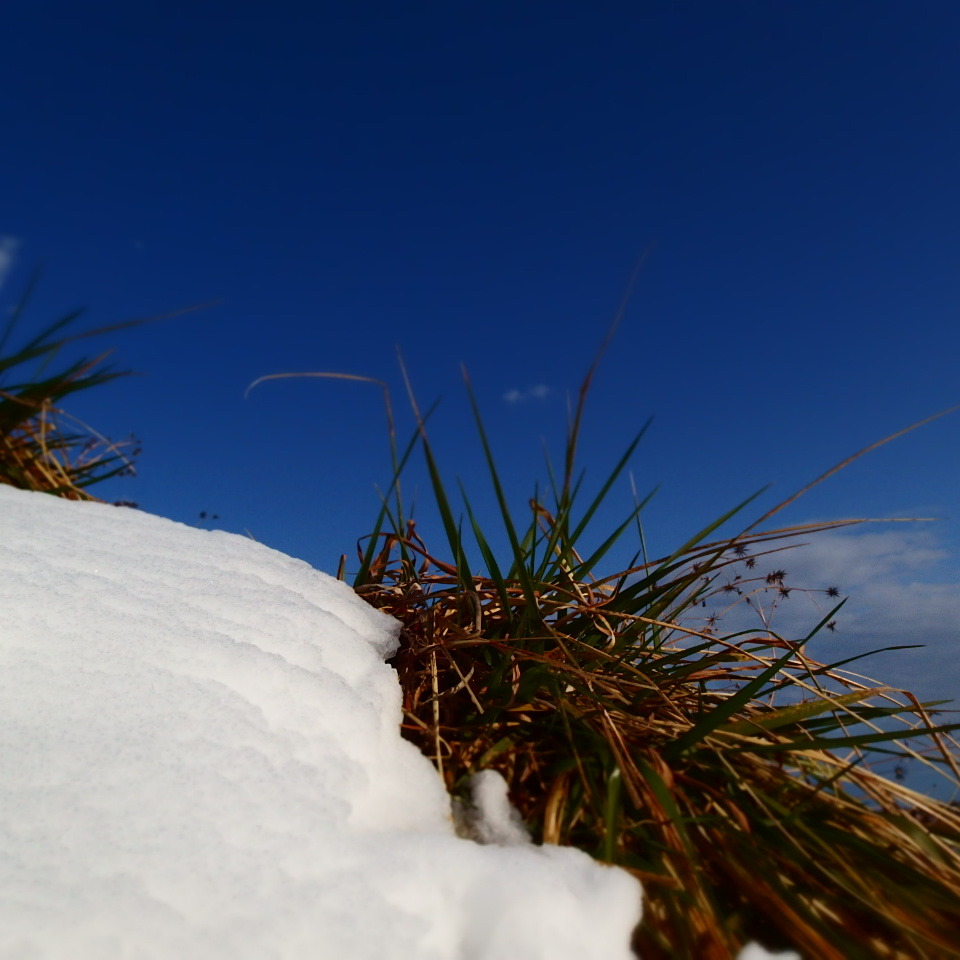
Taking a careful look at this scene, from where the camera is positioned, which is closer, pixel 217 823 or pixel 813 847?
pixel 217 823

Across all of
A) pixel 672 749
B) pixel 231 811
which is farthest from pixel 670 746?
pixel 231 811

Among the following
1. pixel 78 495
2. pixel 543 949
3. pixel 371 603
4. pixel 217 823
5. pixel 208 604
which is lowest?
pixel 543 949

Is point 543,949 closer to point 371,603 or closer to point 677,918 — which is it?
point 677,918

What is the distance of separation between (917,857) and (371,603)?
100cm

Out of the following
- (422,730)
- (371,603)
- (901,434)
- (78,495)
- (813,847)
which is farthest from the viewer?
(78,495)

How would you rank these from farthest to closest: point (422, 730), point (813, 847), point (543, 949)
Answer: point (422, 730) < point (813, 847) < point (543, 949)

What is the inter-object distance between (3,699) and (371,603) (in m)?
0.71

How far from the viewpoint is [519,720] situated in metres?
1.18

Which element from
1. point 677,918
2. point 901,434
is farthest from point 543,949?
point 901,434

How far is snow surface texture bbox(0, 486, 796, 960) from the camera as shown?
750mm

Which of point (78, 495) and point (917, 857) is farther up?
point (78, 495)

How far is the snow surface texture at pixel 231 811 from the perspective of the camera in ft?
2.46

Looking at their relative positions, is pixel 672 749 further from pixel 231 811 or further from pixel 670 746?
pixel 231 811

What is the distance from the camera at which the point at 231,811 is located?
33.4 inches
